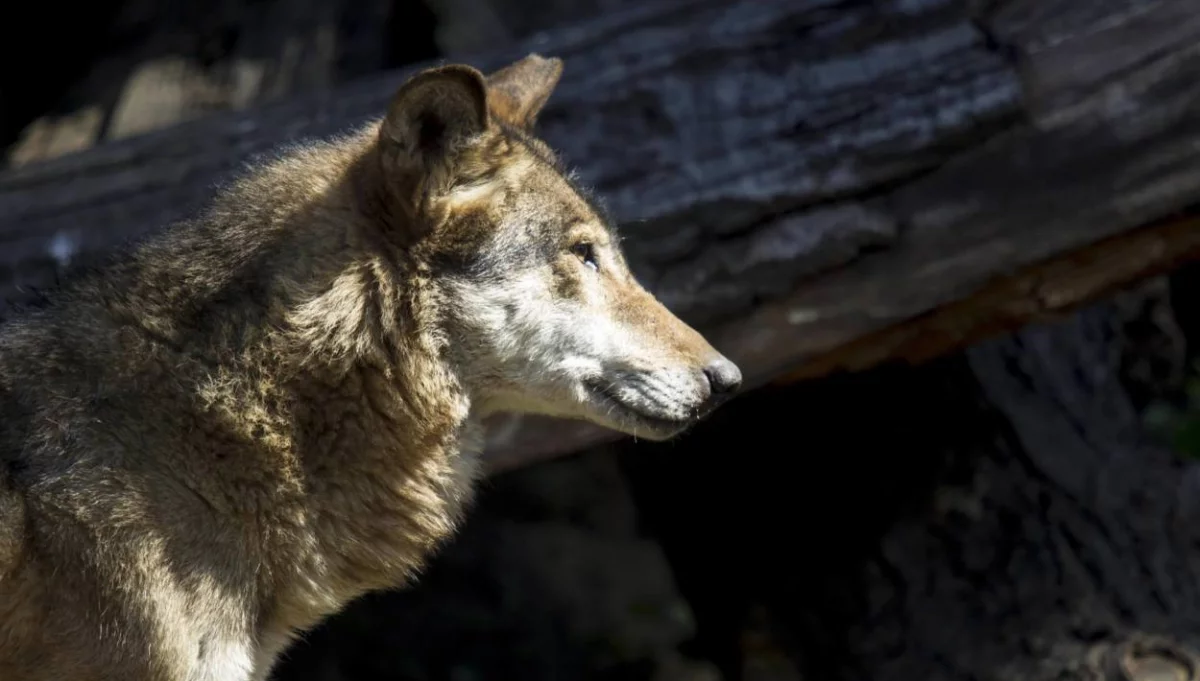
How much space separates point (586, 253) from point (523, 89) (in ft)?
2.26

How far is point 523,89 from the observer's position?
4.34m

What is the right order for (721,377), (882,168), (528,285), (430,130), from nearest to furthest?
(430,130)
(528,285)
(721,377)
(882,168)

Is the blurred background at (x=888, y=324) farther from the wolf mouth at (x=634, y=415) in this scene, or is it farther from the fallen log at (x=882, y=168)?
the wolf mouth at (x=634, y=415)

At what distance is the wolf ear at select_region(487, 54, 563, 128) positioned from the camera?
4.21m

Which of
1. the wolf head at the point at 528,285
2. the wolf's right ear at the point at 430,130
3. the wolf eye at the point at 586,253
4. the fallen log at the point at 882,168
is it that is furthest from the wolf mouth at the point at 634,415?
the fallen log at the point at 882,168

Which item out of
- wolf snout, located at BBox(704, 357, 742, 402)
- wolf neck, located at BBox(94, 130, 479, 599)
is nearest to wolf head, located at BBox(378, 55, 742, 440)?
wolf snout, located at BBox(704, 357, 742, 402)

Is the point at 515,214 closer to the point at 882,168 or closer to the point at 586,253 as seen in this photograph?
the point at 586,253

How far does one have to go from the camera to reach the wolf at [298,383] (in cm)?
333

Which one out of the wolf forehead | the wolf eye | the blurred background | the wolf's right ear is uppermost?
the wolf's right ear

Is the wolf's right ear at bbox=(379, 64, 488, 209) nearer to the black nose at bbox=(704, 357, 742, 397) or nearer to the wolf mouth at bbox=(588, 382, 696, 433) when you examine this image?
the wolf mouth at bbox=(588, 382, 696, 433)

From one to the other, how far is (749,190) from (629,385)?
1459mm

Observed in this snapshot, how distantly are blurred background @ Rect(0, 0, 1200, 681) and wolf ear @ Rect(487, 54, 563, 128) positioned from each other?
77 centimetres

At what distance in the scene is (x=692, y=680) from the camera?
7824 mm

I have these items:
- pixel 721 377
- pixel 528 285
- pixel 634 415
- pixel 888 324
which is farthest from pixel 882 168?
pixel 528 285
